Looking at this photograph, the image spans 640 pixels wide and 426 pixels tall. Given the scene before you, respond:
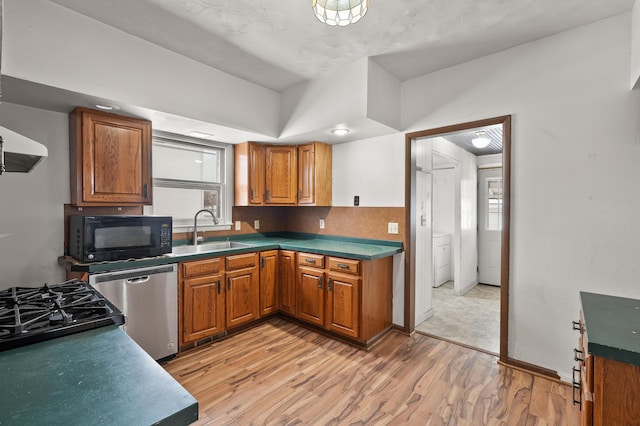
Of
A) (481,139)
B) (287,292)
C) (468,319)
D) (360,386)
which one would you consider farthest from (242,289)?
(481,139)

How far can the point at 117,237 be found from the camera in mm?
2340

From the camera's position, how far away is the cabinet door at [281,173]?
363 cm

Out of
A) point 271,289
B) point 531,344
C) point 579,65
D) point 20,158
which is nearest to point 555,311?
point 531,344

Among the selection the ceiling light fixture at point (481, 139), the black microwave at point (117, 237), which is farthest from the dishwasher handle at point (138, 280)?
the ceiling light fixture at point (481, 139)

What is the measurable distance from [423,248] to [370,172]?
107 centimetres

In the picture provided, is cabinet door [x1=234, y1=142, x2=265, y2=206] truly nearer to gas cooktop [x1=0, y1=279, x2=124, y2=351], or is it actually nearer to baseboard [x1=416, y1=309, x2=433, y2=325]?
gas cooktop [x1=0, y1=279, x2=124, y2=351]

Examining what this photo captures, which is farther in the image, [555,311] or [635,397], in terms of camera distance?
[555,311]

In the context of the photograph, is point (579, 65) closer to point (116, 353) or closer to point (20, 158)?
point (116, 353)

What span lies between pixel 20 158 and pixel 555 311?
326 centimetres

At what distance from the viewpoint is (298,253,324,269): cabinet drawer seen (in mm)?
3021

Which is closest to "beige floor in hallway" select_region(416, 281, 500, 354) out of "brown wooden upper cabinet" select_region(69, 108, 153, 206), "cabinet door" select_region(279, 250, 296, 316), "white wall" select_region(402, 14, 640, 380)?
"white wall" select_region(402, 14, 640, 380)

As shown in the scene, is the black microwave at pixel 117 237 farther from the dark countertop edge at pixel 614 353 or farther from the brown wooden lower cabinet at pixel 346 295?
the dark countertop edge at pixel 614 353

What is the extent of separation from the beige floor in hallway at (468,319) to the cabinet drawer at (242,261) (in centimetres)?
191

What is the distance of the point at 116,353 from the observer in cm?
94
